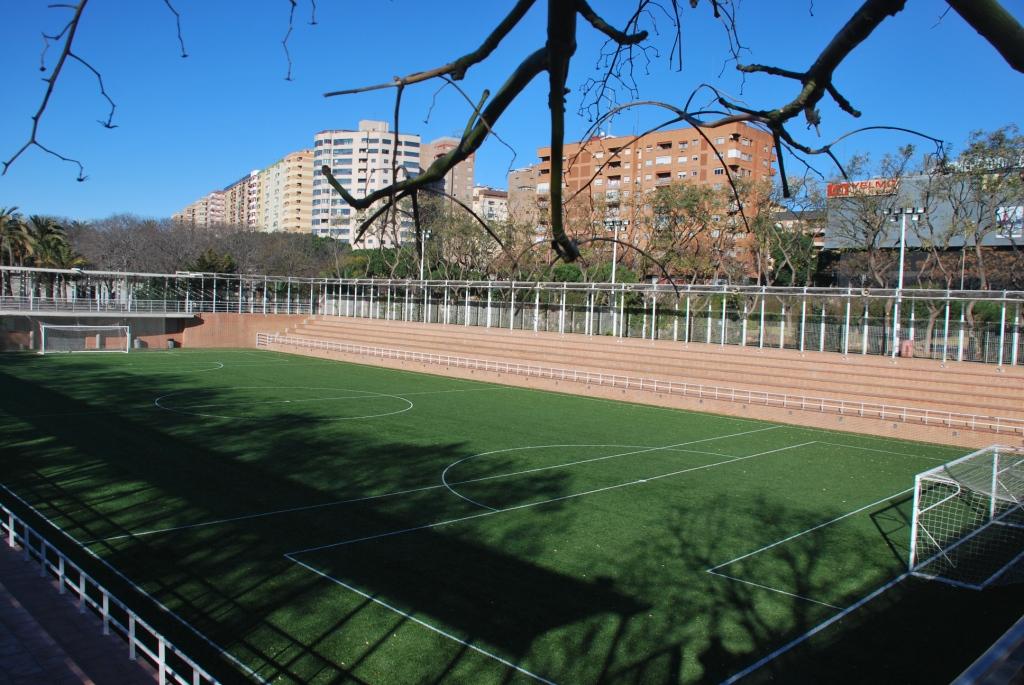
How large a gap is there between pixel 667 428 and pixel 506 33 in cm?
2257

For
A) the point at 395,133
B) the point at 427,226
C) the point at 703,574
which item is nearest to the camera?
the point at 395,133

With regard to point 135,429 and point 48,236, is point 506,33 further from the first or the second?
point 48,236

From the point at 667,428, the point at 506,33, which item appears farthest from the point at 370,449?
the point at 506,33

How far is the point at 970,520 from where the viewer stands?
12.6 metres

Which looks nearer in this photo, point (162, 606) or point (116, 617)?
point (116, 617)

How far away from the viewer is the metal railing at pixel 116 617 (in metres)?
6.34

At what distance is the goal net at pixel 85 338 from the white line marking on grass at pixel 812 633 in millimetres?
42382

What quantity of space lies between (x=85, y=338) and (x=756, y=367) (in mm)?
36374

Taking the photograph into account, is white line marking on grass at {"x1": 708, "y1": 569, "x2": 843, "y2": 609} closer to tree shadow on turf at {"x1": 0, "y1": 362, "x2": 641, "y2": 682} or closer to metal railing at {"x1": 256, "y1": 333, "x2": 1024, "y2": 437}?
tree shadow on turf at {"x1": 0, "y1": 362, "x2": 641, "y2": 682}

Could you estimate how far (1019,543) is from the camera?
12070 millimetres

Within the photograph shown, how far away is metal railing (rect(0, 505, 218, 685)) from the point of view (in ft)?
20.8

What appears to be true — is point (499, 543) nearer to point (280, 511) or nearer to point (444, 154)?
point (280, 511)

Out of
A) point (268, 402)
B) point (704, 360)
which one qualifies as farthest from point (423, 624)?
point (704, 360)

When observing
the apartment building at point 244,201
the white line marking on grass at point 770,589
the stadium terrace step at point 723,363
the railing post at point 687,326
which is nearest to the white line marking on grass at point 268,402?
the stadium terrace step at point 723,363
